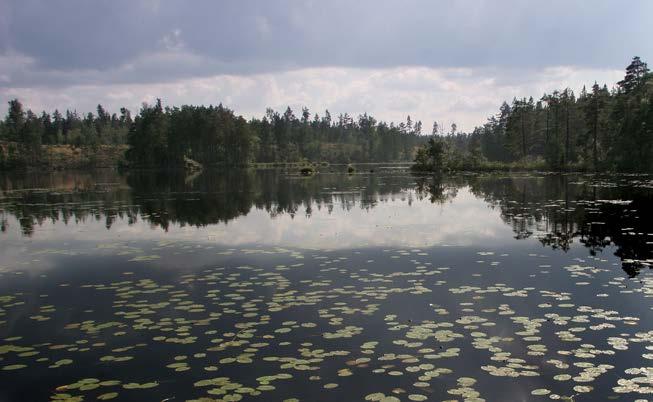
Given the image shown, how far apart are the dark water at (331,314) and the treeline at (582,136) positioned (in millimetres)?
54204

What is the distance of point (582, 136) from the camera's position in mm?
90500

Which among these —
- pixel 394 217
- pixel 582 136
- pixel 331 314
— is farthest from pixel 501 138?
pixel 331 314

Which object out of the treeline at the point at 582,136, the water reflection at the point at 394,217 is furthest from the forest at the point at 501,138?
the water reflection at the point at 394,217

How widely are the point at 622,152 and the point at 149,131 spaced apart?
400 feet

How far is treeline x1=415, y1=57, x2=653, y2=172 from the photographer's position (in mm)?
69938

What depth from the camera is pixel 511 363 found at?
8.73m

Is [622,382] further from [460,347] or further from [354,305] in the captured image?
[354,305]

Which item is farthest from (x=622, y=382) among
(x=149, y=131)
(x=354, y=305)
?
(x=149, y=131)

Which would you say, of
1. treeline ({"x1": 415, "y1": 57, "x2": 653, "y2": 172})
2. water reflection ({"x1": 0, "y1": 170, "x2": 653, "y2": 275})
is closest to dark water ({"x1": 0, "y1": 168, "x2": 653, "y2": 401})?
water reflection ({"x1": 0, "y1": 170, "x2": 653, "y2": 275})

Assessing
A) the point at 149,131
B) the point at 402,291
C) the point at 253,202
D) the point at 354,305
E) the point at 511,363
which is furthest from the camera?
the point at 149,131

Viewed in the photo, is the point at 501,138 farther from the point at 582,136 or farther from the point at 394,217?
the point at 394,217

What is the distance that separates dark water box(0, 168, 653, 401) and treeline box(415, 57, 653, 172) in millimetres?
54204

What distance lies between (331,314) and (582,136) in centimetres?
9294

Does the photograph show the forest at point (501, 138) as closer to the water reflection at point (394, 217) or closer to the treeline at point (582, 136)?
the treeline at point (582, 136)
